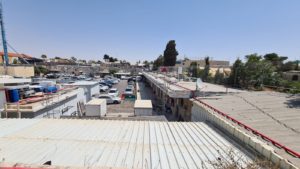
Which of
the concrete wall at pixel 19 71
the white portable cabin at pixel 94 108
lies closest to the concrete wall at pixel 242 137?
the white portable cabin at pixel 94 108

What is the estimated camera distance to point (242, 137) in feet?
16.7

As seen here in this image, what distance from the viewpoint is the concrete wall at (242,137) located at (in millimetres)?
3672

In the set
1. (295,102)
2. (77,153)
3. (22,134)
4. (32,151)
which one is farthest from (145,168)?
(295,102)

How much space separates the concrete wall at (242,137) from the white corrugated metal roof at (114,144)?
275 mm

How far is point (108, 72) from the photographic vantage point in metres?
80.5

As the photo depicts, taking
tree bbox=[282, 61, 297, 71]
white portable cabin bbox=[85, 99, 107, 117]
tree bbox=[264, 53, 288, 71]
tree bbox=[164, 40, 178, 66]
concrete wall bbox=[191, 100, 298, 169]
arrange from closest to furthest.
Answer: concrete wall bbox=[191, 100, 298, 169]
white portable cabin bbox=[85, 99, 107, 117]
tree bbox=[264, 53, 288, 71]
tree bbox=[282, 61, 297, 71]
tree bbox=[164, 40, 178, 66]

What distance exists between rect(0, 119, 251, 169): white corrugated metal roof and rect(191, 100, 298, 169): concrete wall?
28 cm

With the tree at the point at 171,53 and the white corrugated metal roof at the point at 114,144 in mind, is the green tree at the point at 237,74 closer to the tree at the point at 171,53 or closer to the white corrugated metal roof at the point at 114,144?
the white corrugated metal roof at the point at 114,144

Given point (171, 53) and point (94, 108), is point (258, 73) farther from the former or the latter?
point (171, 53)

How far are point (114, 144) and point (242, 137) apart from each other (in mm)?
3896

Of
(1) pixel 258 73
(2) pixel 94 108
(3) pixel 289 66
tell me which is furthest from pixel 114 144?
(3) pixel 289 66

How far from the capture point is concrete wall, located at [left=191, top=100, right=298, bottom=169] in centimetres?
367

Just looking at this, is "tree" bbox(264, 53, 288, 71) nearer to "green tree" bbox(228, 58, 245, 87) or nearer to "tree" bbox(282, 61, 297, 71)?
"tree" bbox(282, 61, 297, 71)

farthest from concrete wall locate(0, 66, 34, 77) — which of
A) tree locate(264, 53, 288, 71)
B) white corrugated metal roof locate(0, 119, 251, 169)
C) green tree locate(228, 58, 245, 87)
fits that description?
tree locate(264, 53, 288, 71)
